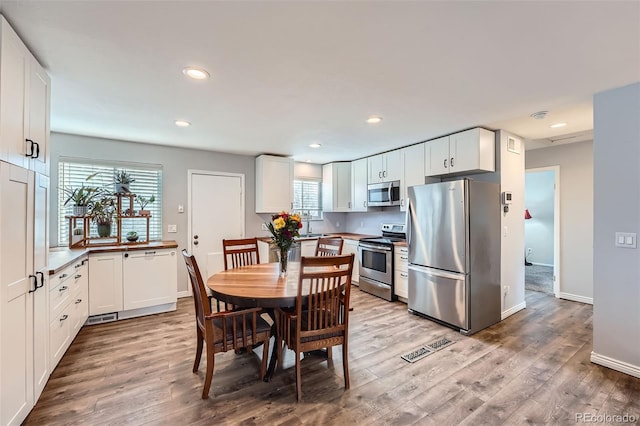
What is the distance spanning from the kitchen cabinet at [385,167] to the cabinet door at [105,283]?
12.6 feet

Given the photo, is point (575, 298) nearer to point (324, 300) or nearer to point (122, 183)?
point (324, 300)

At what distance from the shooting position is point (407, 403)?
1.99m

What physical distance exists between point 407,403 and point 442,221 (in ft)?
6.60

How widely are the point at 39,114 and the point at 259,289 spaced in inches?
76.6

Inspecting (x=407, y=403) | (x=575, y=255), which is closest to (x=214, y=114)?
(x=407, y=403)

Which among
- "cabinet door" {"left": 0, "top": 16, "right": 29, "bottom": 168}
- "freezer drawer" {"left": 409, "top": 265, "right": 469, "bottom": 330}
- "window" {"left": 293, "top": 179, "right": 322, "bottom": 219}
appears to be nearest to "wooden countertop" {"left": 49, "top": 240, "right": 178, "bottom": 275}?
"cabinet door" {"left": 0, "top": 16, "right": 29, "bottom": 168}

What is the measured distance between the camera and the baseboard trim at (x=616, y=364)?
229cm

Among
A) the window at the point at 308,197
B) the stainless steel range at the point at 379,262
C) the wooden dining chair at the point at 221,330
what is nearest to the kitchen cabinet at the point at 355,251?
the stainless steel range at the point at 379,262

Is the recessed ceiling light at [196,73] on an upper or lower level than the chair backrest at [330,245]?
upper

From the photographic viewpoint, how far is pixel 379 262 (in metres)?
4.38

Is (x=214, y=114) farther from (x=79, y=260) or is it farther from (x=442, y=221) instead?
(x=442, y=221)

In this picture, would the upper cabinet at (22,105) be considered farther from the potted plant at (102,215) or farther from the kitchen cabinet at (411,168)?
the kitchen cabinet at (411,168)

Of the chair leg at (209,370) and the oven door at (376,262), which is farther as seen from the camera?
the oven door at (376,262)

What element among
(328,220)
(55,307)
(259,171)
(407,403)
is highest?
(259,171)
